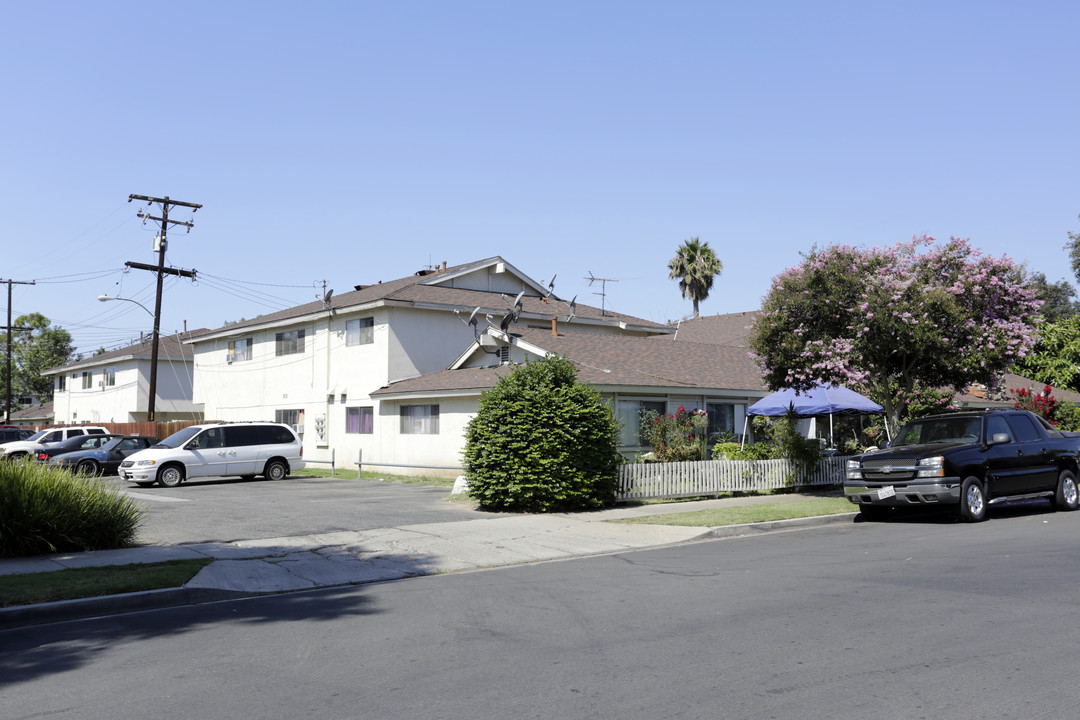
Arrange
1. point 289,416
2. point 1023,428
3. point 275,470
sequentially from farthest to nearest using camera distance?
point 289,416, point 275,470, point 1023,428

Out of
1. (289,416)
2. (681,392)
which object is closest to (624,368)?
(681,392)

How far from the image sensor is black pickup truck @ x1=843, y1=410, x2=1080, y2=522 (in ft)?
48.3

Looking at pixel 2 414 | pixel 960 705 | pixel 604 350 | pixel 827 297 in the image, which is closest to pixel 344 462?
pixel 604 350

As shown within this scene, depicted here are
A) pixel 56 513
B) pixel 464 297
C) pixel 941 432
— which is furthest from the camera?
pixel 464 297

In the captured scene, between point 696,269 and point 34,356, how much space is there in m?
61.8

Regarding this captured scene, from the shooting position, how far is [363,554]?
11969 mm

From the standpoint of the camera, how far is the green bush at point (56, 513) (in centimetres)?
1130

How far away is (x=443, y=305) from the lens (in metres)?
31.7

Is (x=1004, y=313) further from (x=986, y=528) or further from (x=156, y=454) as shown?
(x=156, y=454)

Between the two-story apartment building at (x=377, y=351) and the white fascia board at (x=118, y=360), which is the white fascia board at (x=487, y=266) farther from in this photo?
the white fascia board at (x=118, y=360)

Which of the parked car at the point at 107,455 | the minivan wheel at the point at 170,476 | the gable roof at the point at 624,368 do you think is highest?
the gable roof at the point at 624,368

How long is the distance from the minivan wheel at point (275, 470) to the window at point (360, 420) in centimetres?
421

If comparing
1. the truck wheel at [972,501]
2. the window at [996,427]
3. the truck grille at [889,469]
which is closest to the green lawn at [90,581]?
the truck grille at [889,469]

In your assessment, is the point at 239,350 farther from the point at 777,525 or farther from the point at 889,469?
the point at 889,469
